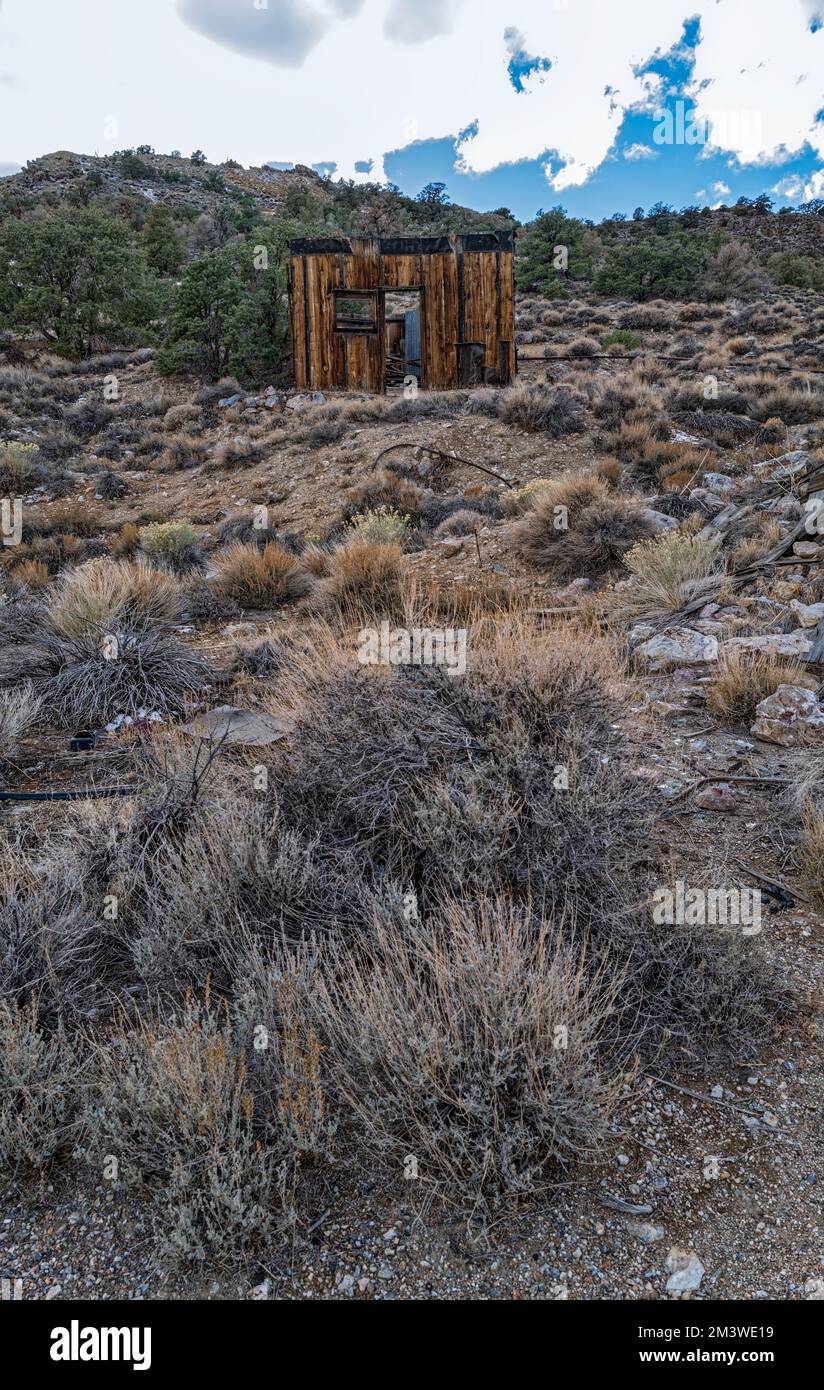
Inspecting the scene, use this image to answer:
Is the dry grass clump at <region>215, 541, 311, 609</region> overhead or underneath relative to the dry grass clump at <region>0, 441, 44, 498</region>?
underneath

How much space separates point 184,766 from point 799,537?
5896mm

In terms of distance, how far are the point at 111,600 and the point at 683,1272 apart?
596cm

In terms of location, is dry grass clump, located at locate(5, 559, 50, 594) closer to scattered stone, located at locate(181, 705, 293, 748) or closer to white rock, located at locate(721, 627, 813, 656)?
scattered stone, located at locate(181, 705, 293, 748)

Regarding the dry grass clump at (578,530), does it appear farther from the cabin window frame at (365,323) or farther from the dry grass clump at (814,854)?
the cabin window frame at (365,323)

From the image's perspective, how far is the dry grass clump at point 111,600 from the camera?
6102 millimetres

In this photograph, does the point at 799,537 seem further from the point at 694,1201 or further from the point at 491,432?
the point at 491,432

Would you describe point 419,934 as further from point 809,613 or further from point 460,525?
point 460,525

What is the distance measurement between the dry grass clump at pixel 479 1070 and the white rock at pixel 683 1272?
301 millimetres

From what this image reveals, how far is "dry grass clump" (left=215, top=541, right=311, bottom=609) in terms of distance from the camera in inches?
315

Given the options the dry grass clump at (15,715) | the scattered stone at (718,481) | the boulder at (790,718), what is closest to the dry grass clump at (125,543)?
the dry grass clump at (15,715)

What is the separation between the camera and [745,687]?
4668mm

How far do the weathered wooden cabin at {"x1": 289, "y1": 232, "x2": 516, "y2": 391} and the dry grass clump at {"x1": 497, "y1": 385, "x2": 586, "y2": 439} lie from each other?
283 centimetres

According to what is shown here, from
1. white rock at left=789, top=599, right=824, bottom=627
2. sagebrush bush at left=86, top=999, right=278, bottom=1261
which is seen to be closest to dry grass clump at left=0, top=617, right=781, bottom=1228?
sagebrush bush at left=86, top=999, right=278, bottom=1261

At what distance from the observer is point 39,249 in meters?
22.7
